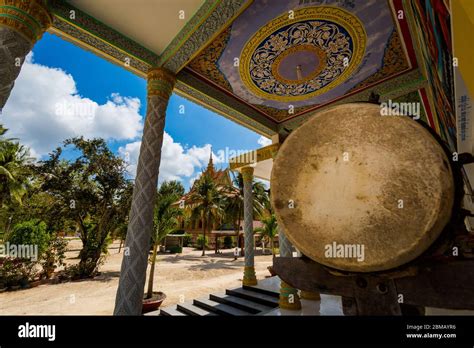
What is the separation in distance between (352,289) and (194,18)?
4162 millimetres

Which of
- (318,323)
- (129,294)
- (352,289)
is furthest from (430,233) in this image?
(129,294)

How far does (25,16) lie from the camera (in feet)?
9.48

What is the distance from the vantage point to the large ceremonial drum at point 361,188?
3.02ft

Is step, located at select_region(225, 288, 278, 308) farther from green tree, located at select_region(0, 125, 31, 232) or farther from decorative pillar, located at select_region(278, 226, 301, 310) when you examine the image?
green tree, located at select_region(0, 125, 31, 232)

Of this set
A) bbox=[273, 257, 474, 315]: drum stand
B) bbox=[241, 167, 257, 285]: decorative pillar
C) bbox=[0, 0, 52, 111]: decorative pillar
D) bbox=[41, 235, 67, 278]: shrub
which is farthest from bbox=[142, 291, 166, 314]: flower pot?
bbox=[273, 257, 474, 315]: drum stand

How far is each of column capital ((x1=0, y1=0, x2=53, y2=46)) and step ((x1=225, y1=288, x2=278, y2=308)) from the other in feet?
23.2

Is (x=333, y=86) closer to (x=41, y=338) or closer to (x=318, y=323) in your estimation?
(x=318, y=323)

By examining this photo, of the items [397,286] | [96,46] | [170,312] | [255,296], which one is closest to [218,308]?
[255,296]

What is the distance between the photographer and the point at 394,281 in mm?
1001

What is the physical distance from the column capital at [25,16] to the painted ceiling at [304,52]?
232 cm

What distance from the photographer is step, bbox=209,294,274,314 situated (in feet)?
19.4

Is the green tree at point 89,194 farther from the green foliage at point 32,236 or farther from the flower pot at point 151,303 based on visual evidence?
the flower pot at point 151,303

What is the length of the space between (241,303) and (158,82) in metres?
5.92

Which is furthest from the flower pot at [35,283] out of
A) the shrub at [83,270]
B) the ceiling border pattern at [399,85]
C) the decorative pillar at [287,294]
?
the ceiling border pattern at [399,85]
